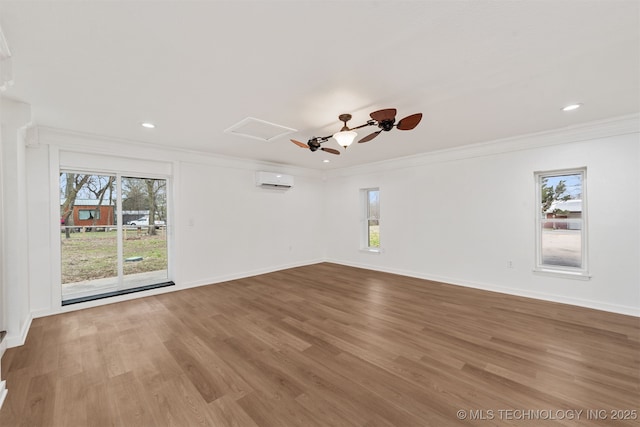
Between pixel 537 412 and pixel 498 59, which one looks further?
pixel 498 59

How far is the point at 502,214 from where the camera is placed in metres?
4.34

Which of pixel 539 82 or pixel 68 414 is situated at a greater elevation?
pixel 539 82

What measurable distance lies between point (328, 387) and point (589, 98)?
3.90 metres

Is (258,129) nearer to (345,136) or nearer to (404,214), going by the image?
(345,136)

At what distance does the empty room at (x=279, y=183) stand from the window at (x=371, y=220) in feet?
1.79

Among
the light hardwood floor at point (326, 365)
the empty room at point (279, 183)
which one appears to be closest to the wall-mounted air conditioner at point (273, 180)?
the empty room at point (279, 183)

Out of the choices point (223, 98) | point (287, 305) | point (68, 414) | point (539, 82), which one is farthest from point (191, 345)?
point (539, 82)

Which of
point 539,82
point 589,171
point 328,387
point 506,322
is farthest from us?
point 589,171

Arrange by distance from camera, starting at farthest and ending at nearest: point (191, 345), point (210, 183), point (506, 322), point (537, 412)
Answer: point (210, 183) < point (506, 322) < point (191, 345) < point (537, 412)

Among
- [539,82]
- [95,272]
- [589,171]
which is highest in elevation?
[539,82]

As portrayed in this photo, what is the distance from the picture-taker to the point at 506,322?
124 inches

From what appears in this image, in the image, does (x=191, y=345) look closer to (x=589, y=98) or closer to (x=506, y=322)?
(x=506, y=322)

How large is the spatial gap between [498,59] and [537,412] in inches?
101

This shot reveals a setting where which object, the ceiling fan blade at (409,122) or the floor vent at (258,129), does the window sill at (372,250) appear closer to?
the floor vent at (258,129)
